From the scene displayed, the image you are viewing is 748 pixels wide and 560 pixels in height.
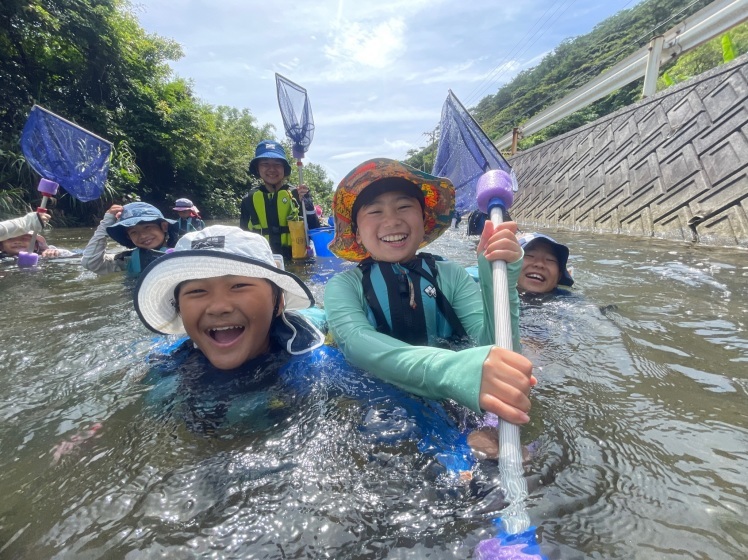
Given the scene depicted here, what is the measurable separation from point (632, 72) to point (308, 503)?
12494mm

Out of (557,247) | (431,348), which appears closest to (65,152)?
(431,348)

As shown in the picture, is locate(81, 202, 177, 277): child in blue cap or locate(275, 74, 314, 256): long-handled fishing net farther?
locate(275, 74, 314, 256): long-handled fishing net

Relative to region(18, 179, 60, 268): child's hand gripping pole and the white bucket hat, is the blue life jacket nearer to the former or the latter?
the white bucket hat

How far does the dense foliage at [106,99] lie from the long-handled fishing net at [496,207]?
32.6 ft

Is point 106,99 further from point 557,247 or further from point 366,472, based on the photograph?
point 366,472

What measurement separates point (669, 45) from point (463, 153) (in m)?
9.19

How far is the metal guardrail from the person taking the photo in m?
7.45

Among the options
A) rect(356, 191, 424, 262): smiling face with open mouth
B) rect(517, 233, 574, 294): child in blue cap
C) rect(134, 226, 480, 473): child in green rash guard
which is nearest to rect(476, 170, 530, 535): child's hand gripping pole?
rect(134, 226, 480, 473): child in green rash guard

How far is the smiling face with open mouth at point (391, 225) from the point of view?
2.13 m

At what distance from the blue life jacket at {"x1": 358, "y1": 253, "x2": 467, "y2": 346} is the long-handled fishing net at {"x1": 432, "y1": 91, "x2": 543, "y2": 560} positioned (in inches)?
19.6

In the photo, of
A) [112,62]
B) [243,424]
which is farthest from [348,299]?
[112,62]

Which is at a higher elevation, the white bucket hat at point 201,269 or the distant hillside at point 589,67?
the distant hillside at point 589,67

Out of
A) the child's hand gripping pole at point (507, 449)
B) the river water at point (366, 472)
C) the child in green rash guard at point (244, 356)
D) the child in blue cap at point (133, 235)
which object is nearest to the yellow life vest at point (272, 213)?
the child in blue cap at point (133, 235)

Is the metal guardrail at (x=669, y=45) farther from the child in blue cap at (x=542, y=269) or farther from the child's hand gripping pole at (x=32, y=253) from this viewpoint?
the child's hand gripping pole at (x=32, y=253)
